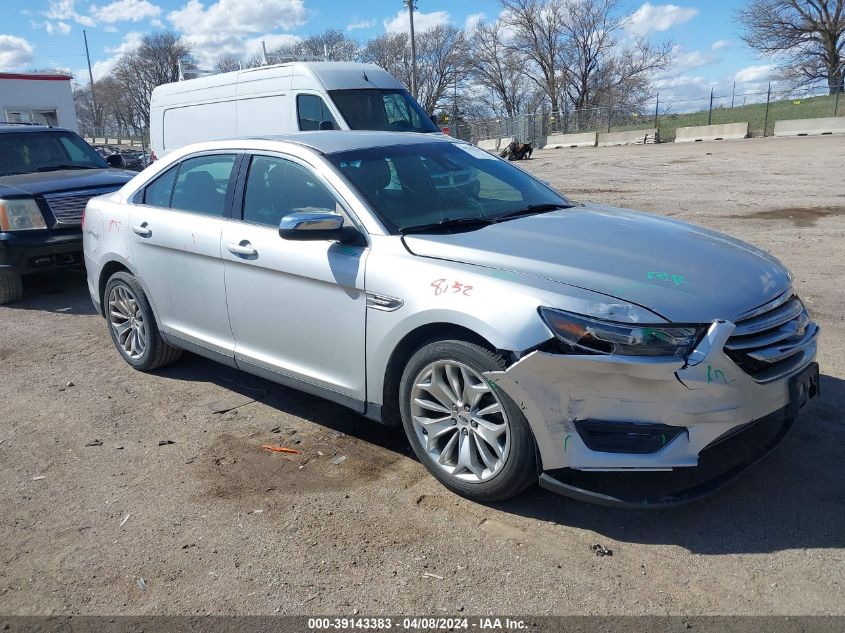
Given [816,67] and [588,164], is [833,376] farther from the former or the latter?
[816,67]

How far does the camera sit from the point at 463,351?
341 cm

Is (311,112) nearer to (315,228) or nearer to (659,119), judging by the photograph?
(315,228)

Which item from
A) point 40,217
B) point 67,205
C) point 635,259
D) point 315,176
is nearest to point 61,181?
point 67,205

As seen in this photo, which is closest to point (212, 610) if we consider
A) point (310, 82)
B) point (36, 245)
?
point (36, 245)

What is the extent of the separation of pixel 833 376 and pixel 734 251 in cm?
152

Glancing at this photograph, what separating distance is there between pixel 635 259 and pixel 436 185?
1.39 m

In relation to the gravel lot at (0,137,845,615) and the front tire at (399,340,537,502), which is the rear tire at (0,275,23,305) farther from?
the front tire at (399,340,537,502)

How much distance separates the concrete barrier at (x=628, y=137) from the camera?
36469 mm

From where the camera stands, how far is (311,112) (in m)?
11.6

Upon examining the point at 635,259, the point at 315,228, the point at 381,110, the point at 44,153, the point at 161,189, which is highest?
the point at 381,110

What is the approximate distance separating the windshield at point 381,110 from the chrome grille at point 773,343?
839 cm

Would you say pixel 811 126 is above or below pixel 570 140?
above

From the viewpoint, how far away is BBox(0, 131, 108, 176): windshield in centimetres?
935

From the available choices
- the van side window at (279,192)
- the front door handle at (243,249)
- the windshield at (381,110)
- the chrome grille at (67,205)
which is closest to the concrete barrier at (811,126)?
the windshield at (381,110)
